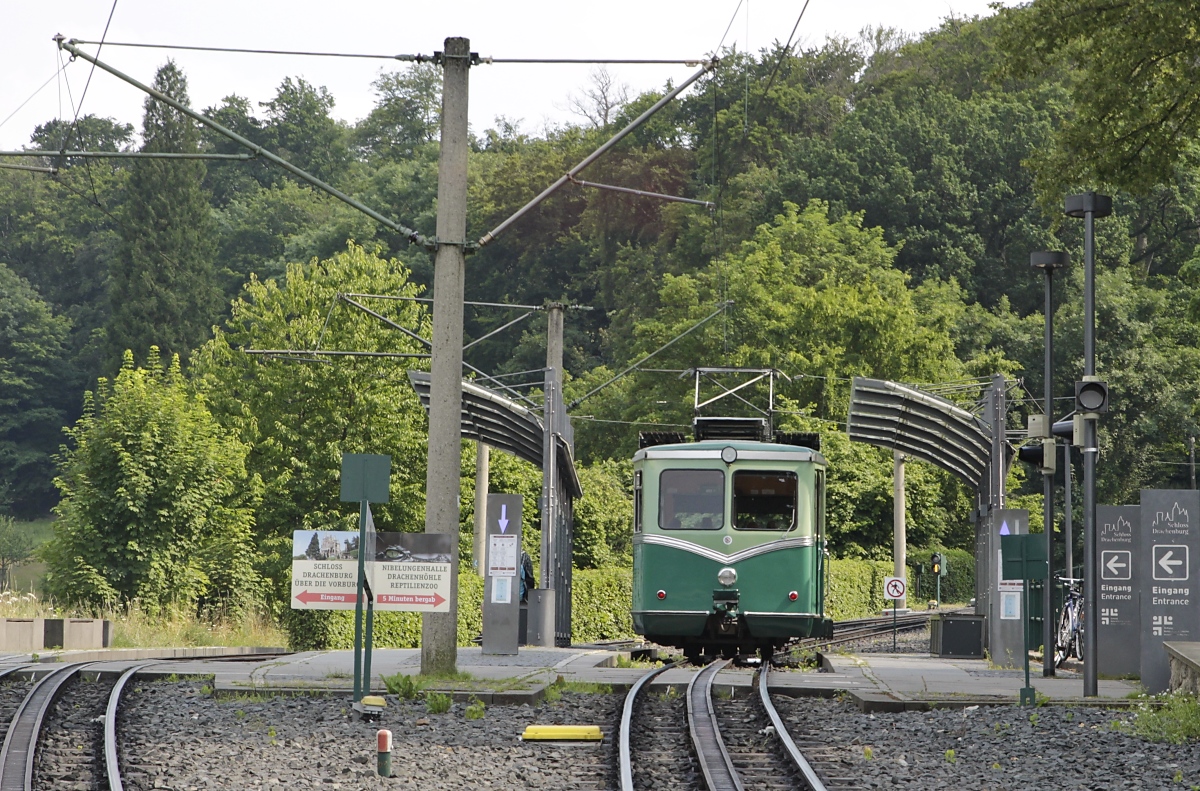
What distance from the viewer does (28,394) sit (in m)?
88.3

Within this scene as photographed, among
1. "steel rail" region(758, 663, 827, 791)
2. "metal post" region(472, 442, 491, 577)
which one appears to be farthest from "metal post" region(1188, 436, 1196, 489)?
"steel rail" region(758, 663, 827, 791)

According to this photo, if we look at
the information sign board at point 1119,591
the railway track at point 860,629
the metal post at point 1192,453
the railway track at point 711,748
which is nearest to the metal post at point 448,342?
the railway track at point 711,748

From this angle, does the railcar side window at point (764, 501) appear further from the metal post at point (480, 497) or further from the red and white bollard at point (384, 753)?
the metal post at point (480, 497)

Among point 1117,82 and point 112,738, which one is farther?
point 1117,82

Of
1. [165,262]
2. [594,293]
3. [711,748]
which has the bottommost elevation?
[711,748]

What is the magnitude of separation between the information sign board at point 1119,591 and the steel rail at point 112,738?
35.7 ft

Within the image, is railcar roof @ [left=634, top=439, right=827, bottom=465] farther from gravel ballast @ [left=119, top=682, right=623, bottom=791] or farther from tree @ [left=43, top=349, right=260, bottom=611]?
tree @ [left=43, top=349, right=260, bottom=611]

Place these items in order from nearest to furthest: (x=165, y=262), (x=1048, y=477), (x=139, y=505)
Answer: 1. (x=1048, y=477)
2. (x=139, y=505)
3. (x=165, y=262)

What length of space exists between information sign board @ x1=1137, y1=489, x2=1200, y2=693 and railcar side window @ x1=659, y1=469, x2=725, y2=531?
525 cm

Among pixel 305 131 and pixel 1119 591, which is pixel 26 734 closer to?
pixel 1119 591

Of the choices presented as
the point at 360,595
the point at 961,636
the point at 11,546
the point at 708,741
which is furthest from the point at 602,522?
the point at 11,546

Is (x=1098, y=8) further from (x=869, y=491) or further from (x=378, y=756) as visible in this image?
(x=869, y=491)

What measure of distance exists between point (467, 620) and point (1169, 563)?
1844 centimetres

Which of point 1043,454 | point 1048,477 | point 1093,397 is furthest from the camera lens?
point 1048,477
